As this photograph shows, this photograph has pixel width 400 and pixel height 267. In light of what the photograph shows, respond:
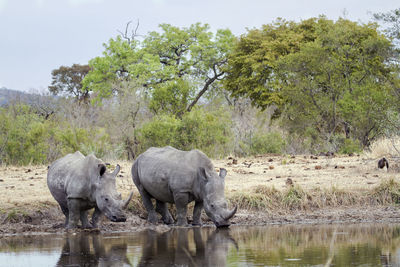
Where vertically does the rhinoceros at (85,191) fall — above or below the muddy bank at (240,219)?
above

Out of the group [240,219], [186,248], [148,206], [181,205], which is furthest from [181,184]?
[186,248]

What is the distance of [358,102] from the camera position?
28281 mm

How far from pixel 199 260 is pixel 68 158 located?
17.7ft

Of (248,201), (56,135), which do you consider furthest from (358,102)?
(248,201)

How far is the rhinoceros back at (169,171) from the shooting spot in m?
11.3

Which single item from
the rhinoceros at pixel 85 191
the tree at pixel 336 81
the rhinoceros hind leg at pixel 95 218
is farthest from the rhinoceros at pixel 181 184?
the tree at pixel 336 81

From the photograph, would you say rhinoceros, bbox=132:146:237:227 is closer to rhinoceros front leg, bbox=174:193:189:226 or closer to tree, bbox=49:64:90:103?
rhinoceros front leg, bbox=174:193:189:226

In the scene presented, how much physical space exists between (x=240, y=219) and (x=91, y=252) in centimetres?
422

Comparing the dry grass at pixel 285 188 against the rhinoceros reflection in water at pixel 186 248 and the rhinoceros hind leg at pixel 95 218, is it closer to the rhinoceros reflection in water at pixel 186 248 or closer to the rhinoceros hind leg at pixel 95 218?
the rhinoceros hind leg at pixel 95 218

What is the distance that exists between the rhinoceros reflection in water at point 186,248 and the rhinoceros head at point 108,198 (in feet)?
2.29

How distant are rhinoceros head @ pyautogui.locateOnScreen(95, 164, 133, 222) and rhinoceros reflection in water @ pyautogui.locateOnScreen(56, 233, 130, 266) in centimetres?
48

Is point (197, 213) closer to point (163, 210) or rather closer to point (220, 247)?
point (163, 210)

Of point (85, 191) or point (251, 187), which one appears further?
point (251, 187)

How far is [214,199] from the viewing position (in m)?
10.8
